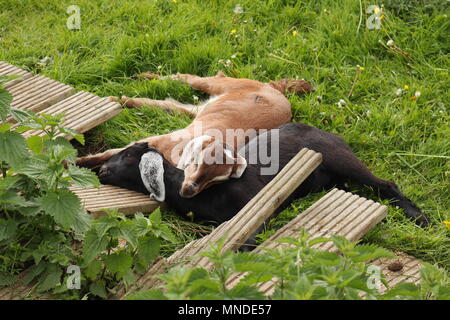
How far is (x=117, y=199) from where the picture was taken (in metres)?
A: 4.70

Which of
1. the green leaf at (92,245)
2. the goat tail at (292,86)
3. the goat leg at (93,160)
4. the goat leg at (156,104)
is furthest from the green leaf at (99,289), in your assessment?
the goat tail at (292,86)

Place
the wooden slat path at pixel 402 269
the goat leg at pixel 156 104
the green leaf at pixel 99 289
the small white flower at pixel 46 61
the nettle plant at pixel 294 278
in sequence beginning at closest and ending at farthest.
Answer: the nettle plant at pixel 294 278
the green leaf at pixel 99 289
the wooden slat path at pixel 402 269
the goat leg at pixel 156 104
the small white flower at pixel 46 61

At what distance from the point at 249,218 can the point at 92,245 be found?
957mm

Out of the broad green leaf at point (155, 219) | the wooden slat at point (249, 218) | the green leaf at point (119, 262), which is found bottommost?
the wooden slat at point (249, 218)

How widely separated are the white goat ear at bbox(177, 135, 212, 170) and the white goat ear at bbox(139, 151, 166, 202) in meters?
0.17

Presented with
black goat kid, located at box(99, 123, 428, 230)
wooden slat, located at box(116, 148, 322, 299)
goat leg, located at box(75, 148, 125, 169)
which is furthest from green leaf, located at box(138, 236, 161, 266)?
goat leg, located at box(75, 148, 125, 169)

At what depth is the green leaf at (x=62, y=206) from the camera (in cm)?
332

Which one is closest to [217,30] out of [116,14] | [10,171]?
[116,14]

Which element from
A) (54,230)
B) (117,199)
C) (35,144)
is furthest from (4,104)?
(117,199)

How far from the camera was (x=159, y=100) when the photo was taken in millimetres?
5891

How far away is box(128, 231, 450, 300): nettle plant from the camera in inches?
102

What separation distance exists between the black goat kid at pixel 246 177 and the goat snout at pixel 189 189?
0.16 meters

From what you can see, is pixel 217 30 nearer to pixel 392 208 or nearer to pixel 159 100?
pixel 159 100

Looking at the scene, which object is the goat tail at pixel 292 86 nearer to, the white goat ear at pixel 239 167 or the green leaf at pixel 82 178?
the white goat ear at pixel 239 167
